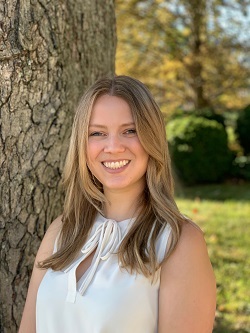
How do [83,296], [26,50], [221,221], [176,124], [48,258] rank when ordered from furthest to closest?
[176,124] < [221,221] < [26,50] < [48,258] < [83,296]

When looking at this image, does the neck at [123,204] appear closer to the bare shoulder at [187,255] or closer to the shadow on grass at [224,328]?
the bare shoulder at [187,255]

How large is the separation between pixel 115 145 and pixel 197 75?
461 inches

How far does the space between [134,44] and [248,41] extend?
2548 millimetres

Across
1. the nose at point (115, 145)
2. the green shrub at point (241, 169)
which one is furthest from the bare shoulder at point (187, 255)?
the green shrub at point (241, 169)

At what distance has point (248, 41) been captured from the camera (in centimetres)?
1319

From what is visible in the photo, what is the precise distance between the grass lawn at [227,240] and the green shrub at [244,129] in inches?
59.8

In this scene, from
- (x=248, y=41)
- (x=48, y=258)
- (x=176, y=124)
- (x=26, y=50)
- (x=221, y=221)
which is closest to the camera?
(x=48, y=258)

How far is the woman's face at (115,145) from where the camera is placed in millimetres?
2131

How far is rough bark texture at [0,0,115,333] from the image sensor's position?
8.59 feet

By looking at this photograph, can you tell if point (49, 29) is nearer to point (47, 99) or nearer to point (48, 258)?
point (47, 99)

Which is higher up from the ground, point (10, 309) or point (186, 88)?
point (186, 88)

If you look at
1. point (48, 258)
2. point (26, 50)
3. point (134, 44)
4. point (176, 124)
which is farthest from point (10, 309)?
point (134, 44)

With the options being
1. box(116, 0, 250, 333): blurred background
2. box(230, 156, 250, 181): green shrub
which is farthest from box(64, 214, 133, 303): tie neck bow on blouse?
box(230, 156, 250, 181): green shrub

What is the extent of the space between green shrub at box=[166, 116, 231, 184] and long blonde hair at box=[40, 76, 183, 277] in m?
8.87
